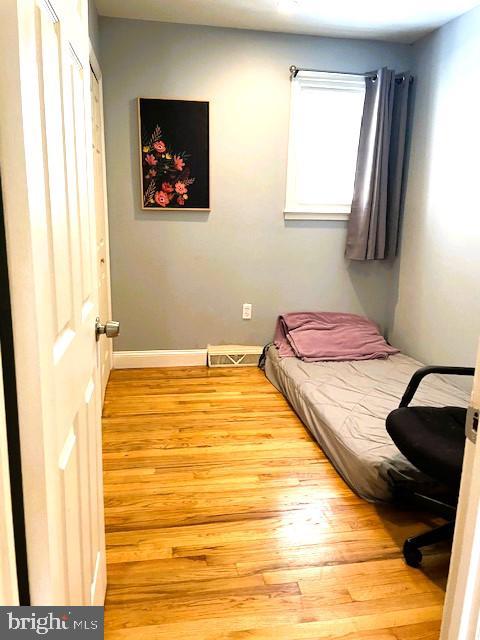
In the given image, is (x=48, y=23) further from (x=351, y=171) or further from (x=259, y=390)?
(x=351, y=171)

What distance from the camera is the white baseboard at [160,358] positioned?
3.72 metres

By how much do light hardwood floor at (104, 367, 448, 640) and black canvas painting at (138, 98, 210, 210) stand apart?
167 cm

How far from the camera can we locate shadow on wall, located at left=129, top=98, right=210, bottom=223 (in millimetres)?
3371

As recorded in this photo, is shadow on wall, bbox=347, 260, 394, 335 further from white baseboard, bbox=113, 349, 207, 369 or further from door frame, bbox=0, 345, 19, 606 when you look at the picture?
door frame, bbox=0, 345, 19, 606

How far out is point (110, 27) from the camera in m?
3.21

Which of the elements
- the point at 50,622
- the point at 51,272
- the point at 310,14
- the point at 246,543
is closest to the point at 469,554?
the point at 50,622

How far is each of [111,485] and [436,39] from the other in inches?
141

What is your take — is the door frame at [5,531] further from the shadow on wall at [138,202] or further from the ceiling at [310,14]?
the ceiling at [310,14]

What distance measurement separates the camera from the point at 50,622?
756 mm

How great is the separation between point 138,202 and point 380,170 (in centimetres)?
187

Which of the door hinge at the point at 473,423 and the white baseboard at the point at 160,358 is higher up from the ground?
the door hinge at the point at 473,423

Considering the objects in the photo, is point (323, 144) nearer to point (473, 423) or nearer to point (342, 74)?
point (342, 74)

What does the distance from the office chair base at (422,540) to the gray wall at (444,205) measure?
4.77ft

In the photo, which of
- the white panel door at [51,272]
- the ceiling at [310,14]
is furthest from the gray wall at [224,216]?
the white panel door at [51,272]
